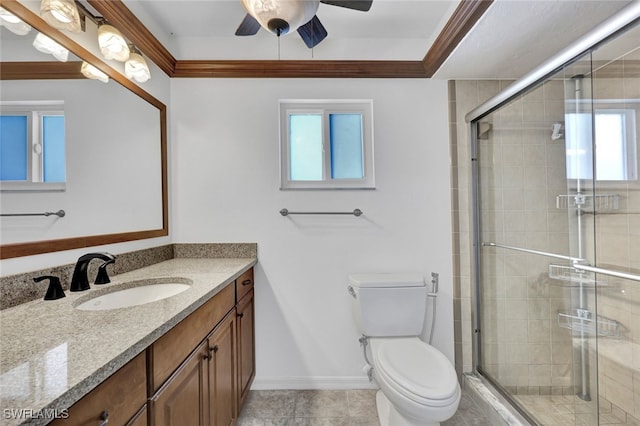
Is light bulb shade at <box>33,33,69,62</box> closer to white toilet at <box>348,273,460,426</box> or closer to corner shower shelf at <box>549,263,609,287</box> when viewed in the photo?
white toilet at <box>348,273,460,426</box>

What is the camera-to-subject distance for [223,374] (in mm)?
1283

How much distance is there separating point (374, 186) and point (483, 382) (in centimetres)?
147

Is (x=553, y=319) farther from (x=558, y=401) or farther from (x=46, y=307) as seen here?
(x=46, y=307)

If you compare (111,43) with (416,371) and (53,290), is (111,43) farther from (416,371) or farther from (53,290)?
(416,371)

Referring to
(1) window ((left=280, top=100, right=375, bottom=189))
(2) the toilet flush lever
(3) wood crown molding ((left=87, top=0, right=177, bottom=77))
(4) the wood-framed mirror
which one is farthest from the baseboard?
(3) wood crown molding ((left=87, top=0, right=177, bottom=77))

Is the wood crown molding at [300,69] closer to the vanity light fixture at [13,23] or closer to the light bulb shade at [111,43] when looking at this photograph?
the light bulb shade at [111,43]

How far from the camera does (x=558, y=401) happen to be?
5.18 ft

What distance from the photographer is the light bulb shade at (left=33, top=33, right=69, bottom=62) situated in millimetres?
1062

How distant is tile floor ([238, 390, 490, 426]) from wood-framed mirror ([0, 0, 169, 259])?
1238mm

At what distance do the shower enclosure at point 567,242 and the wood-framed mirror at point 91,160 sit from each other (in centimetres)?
210

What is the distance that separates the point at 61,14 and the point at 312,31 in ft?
3.38

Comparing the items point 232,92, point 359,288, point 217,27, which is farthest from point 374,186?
point 217,27

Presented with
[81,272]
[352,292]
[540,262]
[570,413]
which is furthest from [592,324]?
[81,272]

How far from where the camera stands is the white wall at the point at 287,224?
188 centimetres
